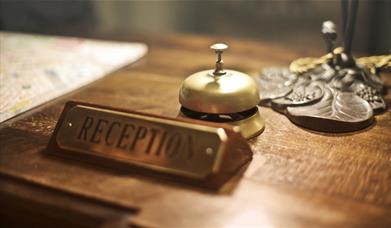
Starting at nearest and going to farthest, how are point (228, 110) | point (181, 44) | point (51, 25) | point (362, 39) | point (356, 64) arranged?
point (228, 110)
point (356, 64)
point (181, 44)
point (362, 39)
point (51, 25)

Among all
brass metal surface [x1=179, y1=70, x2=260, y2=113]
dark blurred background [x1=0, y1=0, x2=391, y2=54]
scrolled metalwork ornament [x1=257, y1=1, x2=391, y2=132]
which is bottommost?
dark blurred background [x1=0, y1=0, x2=391, y2=54]

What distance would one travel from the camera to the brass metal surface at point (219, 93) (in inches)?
25.7

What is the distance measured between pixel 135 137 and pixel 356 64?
1.55ft

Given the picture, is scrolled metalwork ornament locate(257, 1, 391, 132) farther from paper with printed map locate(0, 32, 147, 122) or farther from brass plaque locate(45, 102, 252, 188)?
paper with printed map locate(0, 32, 147, 122)

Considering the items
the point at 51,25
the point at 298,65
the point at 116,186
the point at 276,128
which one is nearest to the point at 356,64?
the point at 298,65

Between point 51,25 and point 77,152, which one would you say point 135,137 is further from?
point 51,25

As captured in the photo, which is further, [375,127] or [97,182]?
[375,127]

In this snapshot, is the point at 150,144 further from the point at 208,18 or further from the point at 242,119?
the point at 208,18

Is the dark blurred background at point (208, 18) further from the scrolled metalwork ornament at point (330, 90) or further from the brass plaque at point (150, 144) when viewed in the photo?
the brass plaque at point (150, 144)

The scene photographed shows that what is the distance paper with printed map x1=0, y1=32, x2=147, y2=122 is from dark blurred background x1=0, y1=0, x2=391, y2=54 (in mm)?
196

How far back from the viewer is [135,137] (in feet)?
1.99

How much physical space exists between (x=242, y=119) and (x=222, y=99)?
0.19 feet

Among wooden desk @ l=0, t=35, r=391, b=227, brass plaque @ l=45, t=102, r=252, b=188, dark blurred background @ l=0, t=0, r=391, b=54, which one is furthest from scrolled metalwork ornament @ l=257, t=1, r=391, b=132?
dark blurred background @ l=0, t=0, r=391, b=54

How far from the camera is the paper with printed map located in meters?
0.87
